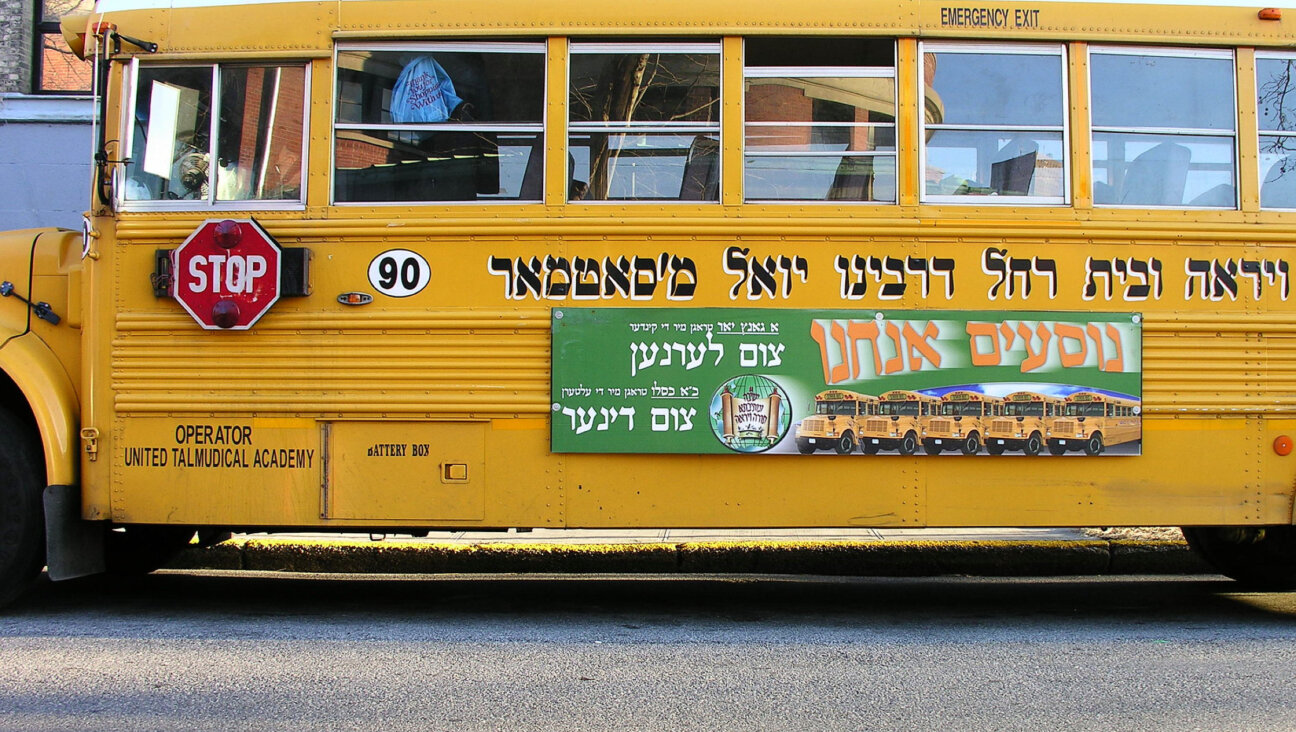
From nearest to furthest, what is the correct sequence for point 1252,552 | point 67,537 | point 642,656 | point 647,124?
point 642,656 < point 67,537 < point 647,124 < point 1252,552

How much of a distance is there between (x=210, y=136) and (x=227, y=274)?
2.36 ft

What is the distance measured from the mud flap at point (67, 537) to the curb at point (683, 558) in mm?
1730

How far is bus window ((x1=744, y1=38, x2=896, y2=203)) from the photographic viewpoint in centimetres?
512

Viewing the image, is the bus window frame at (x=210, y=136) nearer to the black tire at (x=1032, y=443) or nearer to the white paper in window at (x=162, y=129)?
the white paper in window at (x=162, y=129)

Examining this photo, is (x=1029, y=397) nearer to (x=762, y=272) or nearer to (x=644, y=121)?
(x=762, y=272)

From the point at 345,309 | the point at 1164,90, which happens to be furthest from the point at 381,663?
the point at 1164,90

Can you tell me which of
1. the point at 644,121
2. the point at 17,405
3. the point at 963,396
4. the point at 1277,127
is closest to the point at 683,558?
the point at 963,396

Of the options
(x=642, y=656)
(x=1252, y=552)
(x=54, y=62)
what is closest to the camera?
(x=642, y=656)

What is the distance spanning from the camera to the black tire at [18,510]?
506 centimetres

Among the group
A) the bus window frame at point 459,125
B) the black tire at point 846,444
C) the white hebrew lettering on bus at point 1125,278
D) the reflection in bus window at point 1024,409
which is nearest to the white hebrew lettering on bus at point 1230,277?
the white hebrew lettering on bus at point 1125,278

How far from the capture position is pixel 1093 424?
16.6 feet

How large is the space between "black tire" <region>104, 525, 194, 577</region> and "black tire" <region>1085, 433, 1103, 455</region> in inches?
188

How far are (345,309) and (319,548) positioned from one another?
8.11 feet

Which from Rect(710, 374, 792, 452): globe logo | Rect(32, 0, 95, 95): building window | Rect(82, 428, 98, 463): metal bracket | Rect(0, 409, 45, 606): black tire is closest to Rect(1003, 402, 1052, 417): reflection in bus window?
Rect(710, 374, 792, 452): globe logo
